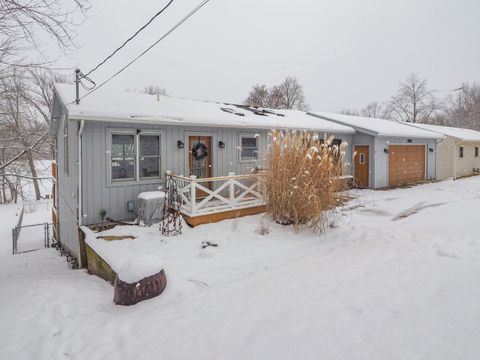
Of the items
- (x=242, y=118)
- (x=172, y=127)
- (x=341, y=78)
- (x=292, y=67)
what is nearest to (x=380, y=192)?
(x=242, y=118)

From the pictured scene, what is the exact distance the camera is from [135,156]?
302 inches

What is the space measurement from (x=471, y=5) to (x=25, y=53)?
9328 mm

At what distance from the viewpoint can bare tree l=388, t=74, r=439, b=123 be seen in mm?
41312

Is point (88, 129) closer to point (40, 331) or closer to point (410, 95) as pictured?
point (40, 331)

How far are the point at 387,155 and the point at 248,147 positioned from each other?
7.25m

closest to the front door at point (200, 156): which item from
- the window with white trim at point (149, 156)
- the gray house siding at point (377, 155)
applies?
the window with white trim at point (149, 156)

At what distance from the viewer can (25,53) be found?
19.3 feet

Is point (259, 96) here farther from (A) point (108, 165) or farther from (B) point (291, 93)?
(A) point (108, 165)

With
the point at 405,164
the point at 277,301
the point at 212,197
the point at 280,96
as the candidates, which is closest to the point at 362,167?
the point at 405,164

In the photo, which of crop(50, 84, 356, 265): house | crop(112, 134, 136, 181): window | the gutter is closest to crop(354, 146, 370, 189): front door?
crop(50, 84, 356, 265): house

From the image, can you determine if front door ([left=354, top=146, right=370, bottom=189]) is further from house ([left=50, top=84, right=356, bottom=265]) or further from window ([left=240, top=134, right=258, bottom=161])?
window ([left=240, top=134, right=258, bottom=161])

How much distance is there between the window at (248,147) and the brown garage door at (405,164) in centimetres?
713

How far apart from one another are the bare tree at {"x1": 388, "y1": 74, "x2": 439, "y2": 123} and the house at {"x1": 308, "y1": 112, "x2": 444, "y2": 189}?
3059 cm

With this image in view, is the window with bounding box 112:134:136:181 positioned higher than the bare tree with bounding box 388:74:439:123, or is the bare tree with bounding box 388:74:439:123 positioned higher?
the bare tree with bounding box 388:74:439:123
